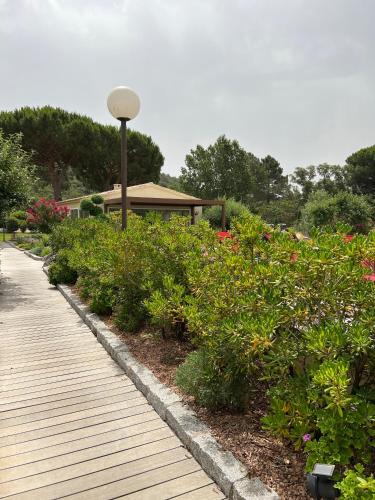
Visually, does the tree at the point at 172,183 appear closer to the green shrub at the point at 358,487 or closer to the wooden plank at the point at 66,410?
the wooden plank at the point at 66,410

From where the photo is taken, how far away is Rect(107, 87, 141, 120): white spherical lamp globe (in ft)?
18.0

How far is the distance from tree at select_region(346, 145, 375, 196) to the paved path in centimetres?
4294

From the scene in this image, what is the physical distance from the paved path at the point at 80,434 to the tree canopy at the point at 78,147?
85.3 feet

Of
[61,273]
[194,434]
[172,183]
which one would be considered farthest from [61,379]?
[172,183]

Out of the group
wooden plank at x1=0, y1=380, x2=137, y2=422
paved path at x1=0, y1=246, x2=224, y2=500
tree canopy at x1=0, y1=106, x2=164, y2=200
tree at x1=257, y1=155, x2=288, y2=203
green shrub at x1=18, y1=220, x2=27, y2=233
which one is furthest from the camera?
tree at x1=257, y1=155, x2=288, y2=203

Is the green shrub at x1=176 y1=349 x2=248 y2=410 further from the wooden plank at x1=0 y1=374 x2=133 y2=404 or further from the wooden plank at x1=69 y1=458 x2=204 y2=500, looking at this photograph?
the wooden plank at x1=0 y1=374 x2=133 y2=404

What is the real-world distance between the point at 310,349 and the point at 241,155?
37727 millimetres

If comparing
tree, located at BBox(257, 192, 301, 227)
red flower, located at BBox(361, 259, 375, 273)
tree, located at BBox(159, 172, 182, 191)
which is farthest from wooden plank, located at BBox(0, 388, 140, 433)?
tree, located at BBox(257, 192, 301, 227)

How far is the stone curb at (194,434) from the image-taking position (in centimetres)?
186

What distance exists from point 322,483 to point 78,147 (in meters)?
30.9

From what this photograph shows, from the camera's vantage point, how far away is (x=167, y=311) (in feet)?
10.2

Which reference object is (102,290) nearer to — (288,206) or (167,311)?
(167,311)

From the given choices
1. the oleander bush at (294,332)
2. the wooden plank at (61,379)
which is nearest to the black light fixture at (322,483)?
the oleander bush at (294,332)

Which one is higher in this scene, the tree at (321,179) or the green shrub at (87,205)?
the tree at (321,179)
